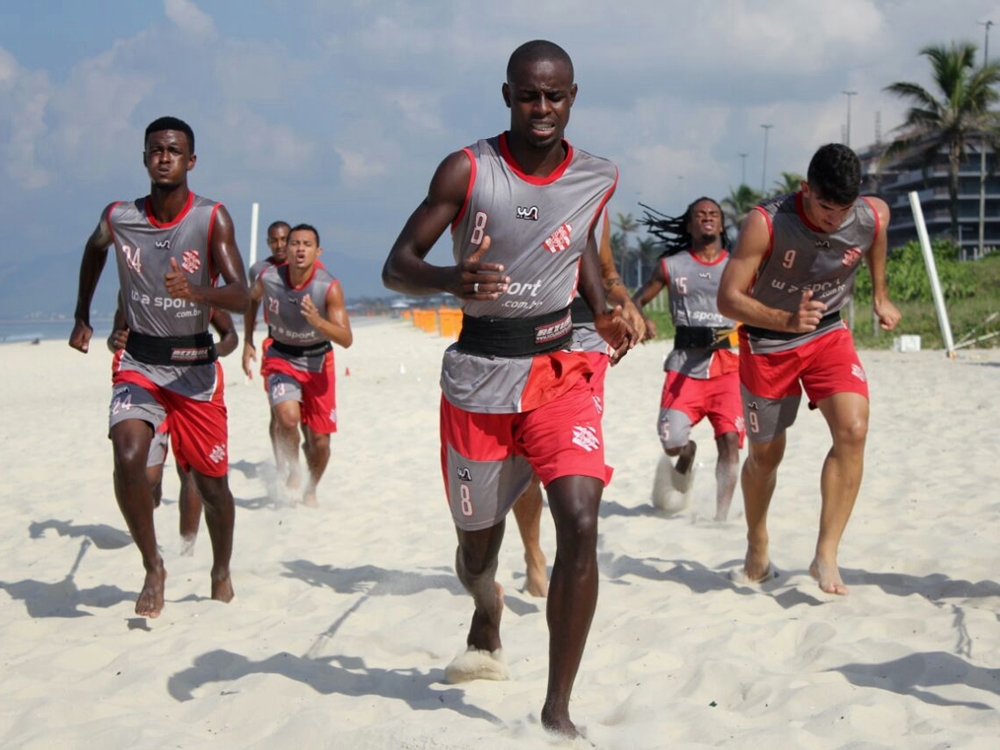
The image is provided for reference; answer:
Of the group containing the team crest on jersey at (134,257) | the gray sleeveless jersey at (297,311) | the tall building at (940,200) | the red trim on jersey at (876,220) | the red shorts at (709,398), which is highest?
the tall building at (940,200)

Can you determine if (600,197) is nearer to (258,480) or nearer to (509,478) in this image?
(509,478)

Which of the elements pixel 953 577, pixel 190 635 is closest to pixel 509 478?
pixel 190 635

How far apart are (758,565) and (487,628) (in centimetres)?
209

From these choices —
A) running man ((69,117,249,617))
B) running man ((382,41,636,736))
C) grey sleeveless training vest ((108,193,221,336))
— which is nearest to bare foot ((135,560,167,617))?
running man ((69,117,249,617))

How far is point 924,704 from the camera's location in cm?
386

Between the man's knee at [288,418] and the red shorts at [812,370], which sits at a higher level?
the red shorts at [812,370]

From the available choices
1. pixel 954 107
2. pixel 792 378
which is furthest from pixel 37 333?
pixel 792 378

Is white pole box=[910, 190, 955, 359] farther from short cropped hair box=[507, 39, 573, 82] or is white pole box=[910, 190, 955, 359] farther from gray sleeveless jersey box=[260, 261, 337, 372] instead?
short cropped hair box=[507, 39, 573, 82]

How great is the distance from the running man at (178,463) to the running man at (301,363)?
168 cm

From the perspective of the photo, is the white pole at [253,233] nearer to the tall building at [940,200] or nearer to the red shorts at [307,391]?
the red shorts at [307,391]

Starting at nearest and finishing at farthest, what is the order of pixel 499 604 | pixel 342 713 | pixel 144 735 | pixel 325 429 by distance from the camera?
1. pixel 144 735
2. pixel 342 713
3. pixel 499 604
4. pixel 325 429

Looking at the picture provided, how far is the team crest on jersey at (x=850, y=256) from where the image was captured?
5438mm

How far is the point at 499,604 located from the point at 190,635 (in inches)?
66.2

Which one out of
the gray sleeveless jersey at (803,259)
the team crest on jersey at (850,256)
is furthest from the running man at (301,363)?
the team crest on jersey at (850,256)
